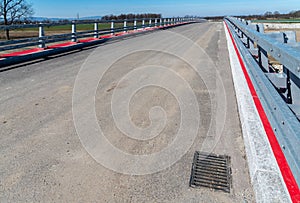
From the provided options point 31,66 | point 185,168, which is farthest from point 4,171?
point 31,66

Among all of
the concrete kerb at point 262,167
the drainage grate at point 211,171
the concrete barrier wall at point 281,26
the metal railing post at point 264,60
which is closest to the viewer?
the concrete kerb at point 262,167

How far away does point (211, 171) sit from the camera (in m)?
3.17

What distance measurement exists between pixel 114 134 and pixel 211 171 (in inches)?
62.5

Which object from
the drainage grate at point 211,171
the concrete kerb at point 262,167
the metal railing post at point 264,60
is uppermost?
the metal railing post at point 264,60

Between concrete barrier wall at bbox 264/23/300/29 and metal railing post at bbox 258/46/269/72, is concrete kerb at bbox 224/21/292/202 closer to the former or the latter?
metal railing post at bbox 258/46/269/72

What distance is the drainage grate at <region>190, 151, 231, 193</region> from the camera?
9.57ft

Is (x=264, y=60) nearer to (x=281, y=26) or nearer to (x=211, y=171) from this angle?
(x=211, y=171)

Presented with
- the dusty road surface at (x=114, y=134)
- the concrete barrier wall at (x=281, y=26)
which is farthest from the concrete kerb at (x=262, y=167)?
the concrete barrier wall at (x=281, y=26)

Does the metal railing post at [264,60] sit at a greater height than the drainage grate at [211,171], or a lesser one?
greater

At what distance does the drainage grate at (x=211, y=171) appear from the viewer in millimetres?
2916

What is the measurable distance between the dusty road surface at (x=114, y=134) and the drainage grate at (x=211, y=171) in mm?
77

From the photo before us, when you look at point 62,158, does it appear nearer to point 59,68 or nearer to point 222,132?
point 222,132

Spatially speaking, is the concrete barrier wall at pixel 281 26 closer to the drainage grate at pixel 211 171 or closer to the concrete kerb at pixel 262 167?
the concrete kerb at pixel 262 167

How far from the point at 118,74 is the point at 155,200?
556cm
